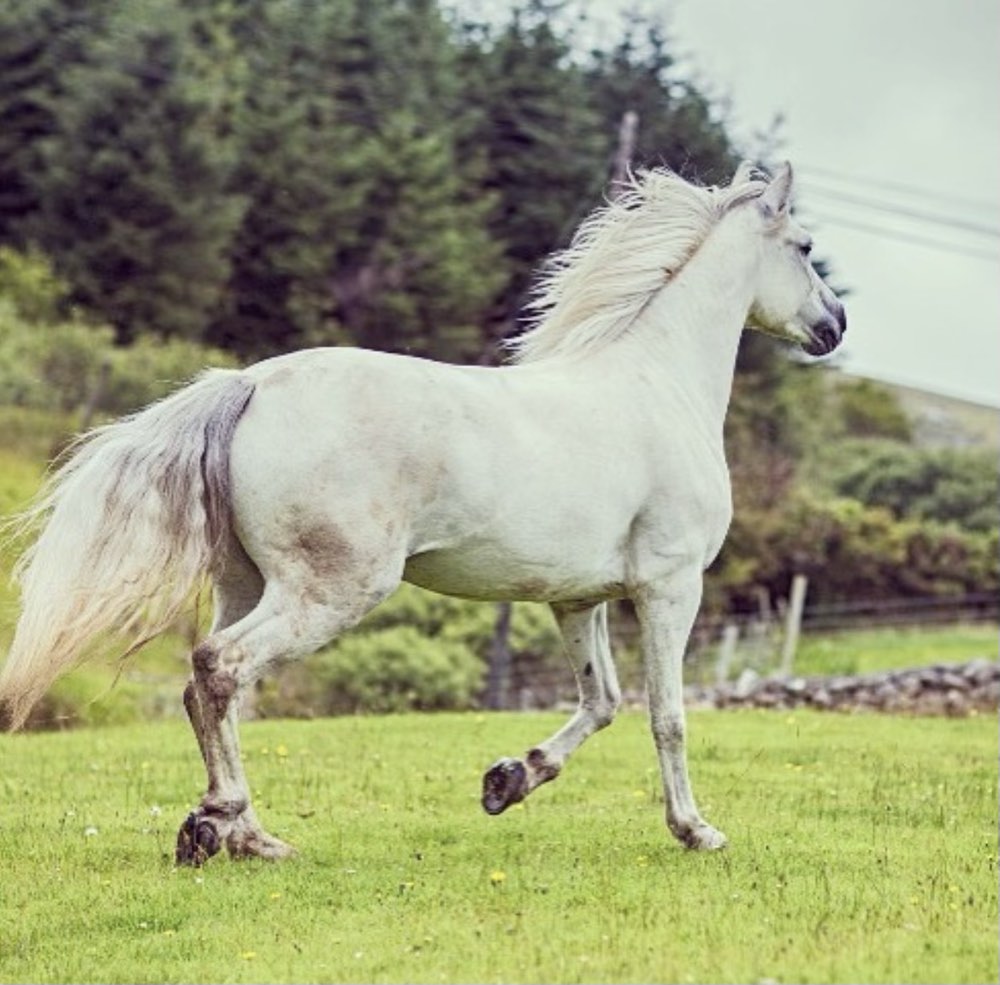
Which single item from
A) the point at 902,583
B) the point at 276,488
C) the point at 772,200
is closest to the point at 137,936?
the point at 276,488

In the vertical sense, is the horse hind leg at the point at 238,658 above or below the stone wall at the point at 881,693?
above

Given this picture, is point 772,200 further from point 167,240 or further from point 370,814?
point 167,240

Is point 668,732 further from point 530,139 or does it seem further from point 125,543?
point 530,139

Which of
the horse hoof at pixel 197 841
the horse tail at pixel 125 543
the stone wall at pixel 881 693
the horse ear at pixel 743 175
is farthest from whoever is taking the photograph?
the stone wall at pixel 881 693

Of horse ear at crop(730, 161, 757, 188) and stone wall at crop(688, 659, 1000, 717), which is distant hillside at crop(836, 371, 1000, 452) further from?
horse ear at crop(730, 161, 757, 188)

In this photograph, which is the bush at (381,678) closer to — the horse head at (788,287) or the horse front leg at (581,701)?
the horse head at (788,287)

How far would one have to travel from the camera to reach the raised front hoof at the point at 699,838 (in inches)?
328

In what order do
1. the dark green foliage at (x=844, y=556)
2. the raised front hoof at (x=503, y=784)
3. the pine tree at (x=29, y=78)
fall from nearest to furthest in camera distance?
the raised front hoof at (x=503, y=784) < the dark green foliage at (x=844, y=556) < the pine tree at (x=29, y=78)

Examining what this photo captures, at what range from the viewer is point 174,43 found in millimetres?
38375

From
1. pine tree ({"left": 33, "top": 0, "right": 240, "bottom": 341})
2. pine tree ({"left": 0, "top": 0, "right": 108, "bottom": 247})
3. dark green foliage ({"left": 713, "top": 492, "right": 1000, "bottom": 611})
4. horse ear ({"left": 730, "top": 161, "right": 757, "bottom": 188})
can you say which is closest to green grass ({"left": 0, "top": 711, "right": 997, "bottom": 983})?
horse ear ({"left": 730, "top": 161, "right": 757, "bottom": 188})

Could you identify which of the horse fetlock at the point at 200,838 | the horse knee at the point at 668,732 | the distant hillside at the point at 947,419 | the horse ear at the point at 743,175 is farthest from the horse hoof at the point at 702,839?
the distant hillside at the point at 947,419

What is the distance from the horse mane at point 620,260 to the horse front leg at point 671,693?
1384 mm

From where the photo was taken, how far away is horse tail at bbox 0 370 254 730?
24.0 feet

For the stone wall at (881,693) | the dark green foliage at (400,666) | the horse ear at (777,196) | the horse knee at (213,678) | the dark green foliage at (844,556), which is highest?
the horse ear at (777,196)
